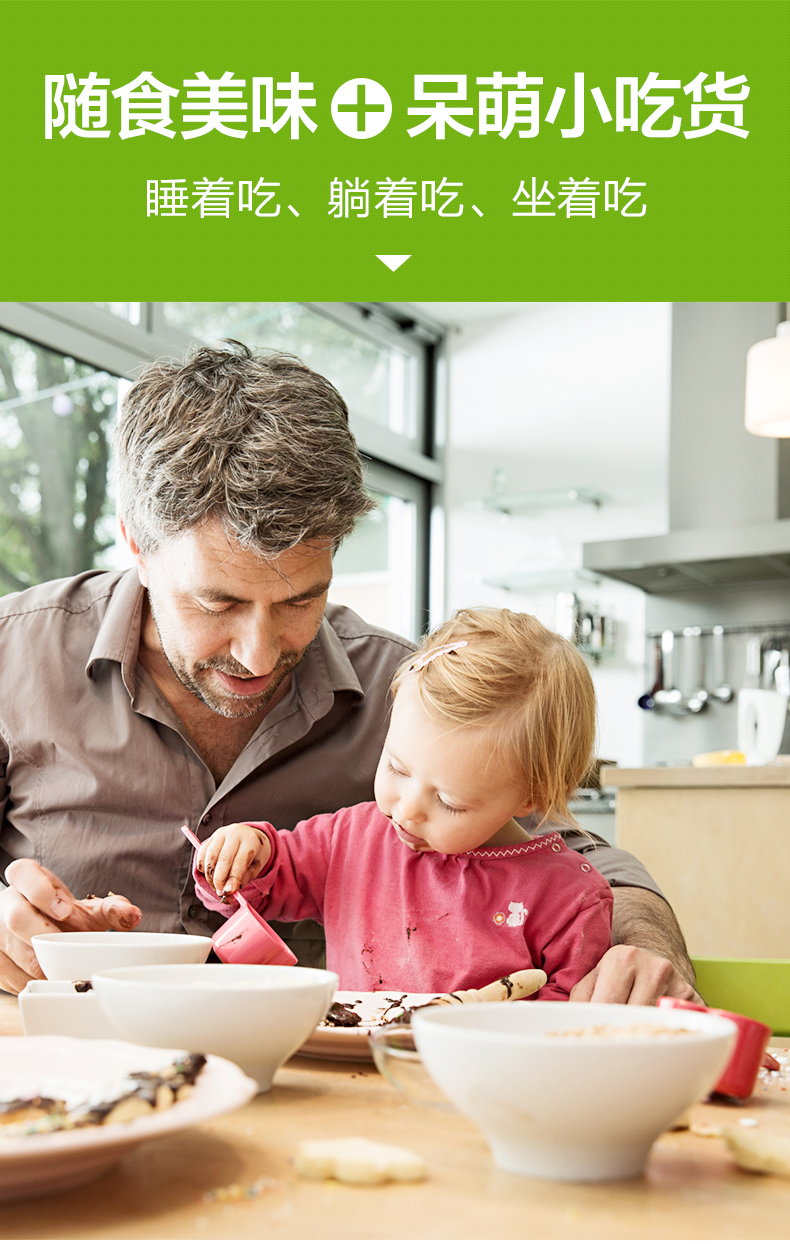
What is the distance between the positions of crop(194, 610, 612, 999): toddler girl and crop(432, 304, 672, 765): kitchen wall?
132 inches

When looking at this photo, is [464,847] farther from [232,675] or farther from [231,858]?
[232,675]

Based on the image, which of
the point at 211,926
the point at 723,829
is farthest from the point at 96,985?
the point at 723,829

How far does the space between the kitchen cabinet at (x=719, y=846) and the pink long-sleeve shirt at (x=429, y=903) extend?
4.94 ft

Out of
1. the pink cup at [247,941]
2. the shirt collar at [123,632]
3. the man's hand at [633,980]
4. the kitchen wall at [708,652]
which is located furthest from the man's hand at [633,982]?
the kitchen wall at [708,652]

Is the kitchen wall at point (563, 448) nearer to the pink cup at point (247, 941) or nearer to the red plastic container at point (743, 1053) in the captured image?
the pink cup at point (247, 941)

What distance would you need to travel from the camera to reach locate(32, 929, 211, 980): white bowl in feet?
2.64

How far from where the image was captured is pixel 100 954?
2.66 ft

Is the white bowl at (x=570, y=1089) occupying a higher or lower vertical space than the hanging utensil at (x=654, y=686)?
lower

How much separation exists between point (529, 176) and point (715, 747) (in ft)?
7.31

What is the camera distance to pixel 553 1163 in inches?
19.9

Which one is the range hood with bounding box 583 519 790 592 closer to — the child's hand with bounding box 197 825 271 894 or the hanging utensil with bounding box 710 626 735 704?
the hanging utensil with bounding box 710 626 735 704

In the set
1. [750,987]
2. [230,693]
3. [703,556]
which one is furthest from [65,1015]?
[703,556]

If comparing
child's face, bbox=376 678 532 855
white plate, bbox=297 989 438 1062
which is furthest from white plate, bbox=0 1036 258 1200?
child's face, bbox=376 678 532 855

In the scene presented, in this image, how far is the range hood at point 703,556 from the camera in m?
3.56
